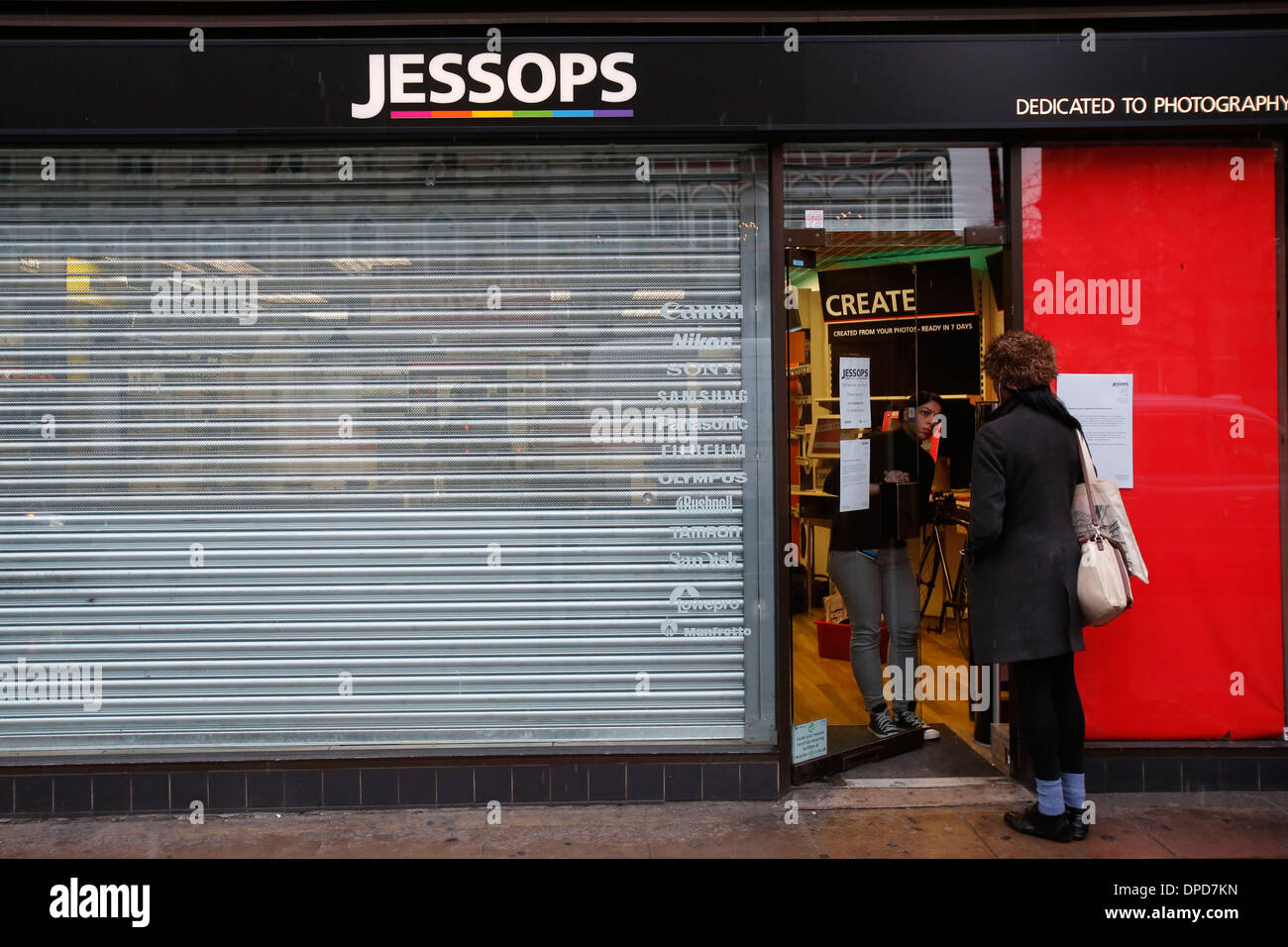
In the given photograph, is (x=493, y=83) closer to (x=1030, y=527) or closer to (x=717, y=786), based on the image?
(x=1030, y=527)

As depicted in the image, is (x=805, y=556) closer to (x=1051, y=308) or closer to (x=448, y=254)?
(x=1051, y=308)

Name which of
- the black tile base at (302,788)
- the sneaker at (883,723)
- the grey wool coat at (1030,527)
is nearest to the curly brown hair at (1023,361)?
the grey wool coat at (1030,527)

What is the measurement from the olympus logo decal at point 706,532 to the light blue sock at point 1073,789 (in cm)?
190

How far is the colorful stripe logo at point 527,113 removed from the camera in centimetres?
501

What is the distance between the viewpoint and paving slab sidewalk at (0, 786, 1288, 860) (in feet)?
15.0

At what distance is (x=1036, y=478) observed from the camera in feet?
14.9

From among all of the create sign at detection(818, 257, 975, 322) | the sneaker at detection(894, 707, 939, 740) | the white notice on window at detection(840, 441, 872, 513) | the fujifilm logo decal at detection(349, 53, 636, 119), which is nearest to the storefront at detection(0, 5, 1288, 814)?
the fujifilm logo decal at detection(349, 53, 636, 119)

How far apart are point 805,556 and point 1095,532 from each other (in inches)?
110

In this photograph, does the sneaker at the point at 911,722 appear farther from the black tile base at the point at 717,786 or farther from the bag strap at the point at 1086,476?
the bag strap at the point at 1086,476

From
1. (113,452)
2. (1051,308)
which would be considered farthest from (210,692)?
(1051,308)

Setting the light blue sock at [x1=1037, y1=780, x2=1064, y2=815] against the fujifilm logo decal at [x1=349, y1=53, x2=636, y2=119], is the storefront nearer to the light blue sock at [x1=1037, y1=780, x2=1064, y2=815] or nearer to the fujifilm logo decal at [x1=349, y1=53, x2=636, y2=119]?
the fujifilm logo decal at [x1=349, y1=53, x2=636, y2=119]

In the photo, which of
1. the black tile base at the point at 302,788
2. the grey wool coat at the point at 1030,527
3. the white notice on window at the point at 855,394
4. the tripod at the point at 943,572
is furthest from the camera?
the tripod at the point at 943,572

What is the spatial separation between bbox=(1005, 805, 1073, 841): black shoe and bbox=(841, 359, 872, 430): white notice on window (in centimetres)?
223

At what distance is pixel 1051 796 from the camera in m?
4.64
